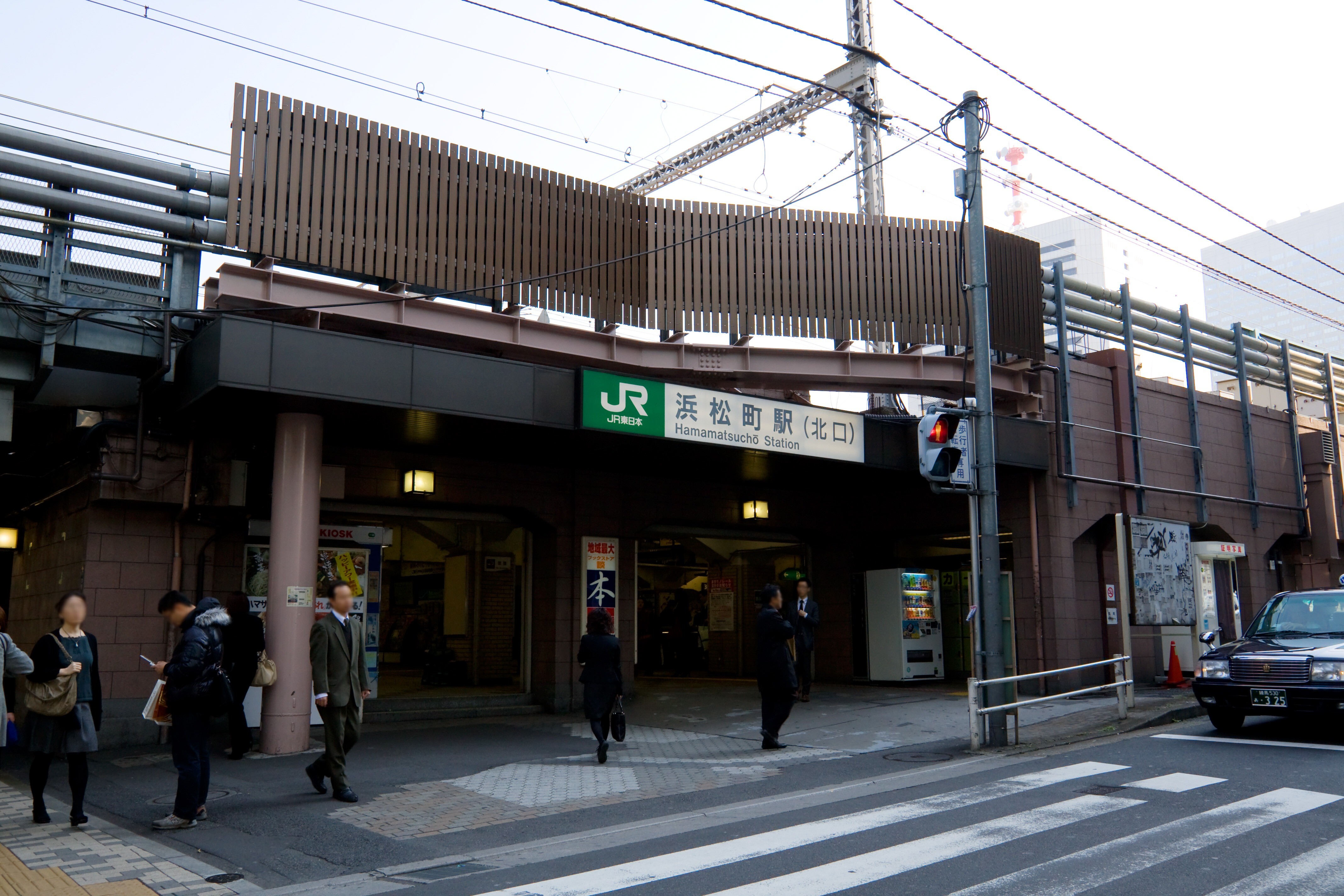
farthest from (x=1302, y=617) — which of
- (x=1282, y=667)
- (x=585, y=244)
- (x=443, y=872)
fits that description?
(x=443, y=872)

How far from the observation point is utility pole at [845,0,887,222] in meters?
19.2

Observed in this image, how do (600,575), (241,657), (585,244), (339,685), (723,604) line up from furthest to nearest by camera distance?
(723,604)
(600,575)
(585,244)
(241,657)
(339,685)

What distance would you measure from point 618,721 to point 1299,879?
6.79m

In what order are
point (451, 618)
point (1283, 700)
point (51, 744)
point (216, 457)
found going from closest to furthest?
point (51, 744) < point (1283, 700) < point (216, 457) < point (451, 618)

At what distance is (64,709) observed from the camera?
7.52 meters

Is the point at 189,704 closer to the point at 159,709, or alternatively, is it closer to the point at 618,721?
the point at 159,709

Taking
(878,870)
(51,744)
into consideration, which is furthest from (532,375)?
(878,870)

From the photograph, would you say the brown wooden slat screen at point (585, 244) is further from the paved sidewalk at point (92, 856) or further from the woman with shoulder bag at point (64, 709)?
the paved sidewalk at point (92, 856)

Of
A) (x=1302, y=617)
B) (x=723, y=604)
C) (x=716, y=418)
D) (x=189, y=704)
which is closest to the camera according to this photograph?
(x=189, y=704)

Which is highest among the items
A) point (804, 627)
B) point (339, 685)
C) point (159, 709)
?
point (804, 627)

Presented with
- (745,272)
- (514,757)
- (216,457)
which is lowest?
(514,757)

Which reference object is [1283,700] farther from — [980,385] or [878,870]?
[878,870]

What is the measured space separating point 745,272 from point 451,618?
844 cm

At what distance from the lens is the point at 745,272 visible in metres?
14.5
